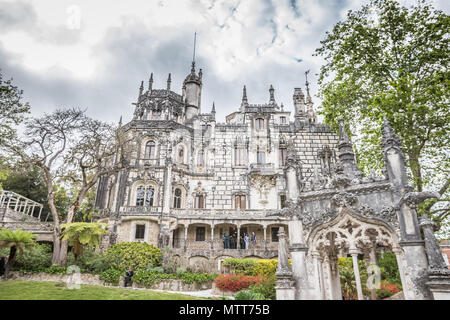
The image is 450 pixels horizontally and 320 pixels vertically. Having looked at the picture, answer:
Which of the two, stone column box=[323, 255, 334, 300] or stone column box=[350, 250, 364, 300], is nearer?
stone column box=[350, 250, 364, 300]

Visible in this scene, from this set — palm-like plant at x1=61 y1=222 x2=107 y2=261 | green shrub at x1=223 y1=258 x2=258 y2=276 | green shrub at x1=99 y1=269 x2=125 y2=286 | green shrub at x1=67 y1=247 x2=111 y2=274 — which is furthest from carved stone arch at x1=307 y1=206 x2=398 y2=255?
palm-like plant at x1=61 y1=222 x2=107 y2=261

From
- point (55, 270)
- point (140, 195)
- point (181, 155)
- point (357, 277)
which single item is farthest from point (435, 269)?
point (181, 155)

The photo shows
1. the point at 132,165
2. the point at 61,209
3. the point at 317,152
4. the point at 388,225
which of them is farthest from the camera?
the point at 61,209

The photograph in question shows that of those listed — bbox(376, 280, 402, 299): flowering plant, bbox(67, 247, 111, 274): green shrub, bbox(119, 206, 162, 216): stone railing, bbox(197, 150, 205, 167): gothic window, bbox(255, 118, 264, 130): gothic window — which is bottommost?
bbox(376, 280, 402, 299): flowering plant

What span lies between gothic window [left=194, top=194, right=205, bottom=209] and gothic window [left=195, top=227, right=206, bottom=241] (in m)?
2.54

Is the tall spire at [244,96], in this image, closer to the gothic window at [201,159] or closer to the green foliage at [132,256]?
the gothic window at [201,159]

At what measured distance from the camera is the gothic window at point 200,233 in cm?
2894

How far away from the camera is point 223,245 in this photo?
2772cm

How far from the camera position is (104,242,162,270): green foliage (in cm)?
2022

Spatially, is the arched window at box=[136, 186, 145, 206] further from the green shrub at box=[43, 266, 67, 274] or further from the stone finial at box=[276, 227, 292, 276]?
the stone finial at box=[276, 227, 292, 276]

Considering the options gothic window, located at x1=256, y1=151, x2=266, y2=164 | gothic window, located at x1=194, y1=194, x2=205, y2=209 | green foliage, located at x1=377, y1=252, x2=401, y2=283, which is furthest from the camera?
gothic window, located at x1=256, y1=151, x2=266, y2=164
